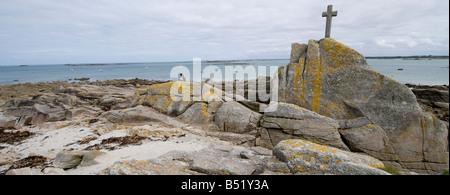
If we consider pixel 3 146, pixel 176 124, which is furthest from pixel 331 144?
pixel 3 146

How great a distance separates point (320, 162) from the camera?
5.57 m

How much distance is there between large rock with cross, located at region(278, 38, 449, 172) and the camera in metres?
8.36

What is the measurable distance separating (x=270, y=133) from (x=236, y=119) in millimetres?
1775

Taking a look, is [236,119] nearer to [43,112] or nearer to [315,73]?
[315,73]

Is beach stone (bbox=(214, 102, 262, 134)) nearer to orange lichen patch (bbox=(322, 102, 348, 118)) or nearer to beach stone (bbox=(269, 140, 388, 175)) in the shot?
orange lichen patch (bbox=(322, 102, 348, 118))

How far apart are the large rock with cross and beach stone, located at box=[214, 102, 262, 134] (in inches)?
74.2

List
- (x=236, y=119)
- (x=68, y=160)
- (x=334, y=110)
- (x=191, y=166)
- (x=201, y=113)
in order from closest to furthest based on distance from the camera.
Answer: (x=191, y=166) < (x=68, y=160) < (x=334, y=110) < (x=236, y=119) < (x=201, y=113)

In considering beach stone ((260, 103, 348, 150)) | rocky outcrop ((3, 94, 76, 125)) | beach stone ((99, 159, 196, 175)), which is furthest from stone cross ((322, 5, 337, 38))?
rocky outcrop ((3, 94, 76, 125))

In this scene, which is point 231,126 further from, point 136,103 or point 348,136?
point 136,103

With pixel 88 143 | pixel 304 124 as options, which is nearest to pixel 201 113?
pixel 304 124

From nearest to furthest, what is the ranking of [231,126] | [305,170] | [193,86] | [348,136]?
1. [305,170]
2. [348,136]
3. [231,126]
4. [193,86]

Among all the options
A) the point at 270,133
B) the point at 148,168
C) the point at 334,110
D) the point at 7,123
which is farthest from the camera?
the point at 7,123

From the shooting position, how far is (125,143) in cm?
970

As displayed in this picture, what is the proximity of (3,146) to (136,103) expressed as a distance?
247 inches
